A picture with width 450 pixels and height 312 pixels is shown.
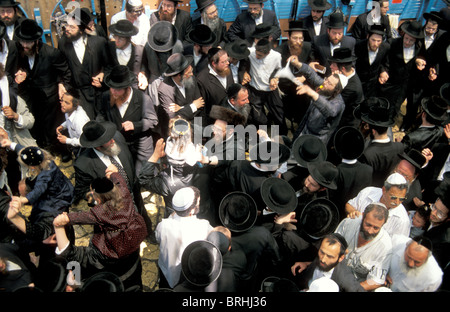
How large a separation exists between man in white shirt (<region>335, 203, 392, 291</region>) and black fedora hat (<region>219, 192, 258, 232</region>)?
1130mm

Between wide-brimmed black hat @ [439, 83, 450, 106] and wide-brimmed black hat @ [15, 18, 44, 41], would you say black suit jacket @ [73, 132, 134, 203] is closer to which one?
wide-brimmed black hat @ [15, 18, 44, 41]

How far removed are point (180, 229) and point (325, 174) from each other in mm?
1805

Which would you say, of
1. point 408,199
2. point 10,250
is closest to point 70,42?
point 10,250

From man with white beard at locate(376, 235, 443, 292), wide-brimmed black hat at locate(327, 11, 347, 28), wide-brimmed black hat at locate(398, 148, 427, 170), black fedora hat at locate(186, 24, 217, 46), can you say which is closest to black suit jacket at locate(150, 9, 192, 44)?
black fedora hat at locate(186, 24, 217, 46)

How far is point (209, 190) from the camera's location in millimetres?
4832

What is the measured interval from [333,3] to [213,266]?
7.73m

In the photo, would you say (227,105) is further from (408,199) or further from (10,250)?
(10,250)

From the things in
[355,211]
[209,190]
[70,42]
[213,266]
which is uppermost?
[70,42]

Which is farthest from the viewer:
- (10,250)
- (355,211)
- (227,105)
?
(227,105)

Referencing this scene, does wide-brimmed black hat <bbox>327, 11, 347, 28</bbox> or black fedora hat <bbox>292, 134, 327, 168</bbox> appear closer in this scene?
black fedora hat <bbox>292, 134, 327, 168</bbox>

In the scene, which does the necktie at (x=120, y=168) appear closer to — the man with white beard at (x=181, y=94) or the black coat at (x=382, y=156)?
the man with white beard at (x=181, y=94)

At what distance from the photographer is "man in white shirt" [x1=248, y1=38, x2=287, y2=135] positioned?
610 cm

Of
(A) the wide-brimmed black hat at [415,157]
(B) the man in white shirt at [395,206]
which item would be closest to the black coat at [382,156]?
(A) the wide-brimmed black hat at [415,157]

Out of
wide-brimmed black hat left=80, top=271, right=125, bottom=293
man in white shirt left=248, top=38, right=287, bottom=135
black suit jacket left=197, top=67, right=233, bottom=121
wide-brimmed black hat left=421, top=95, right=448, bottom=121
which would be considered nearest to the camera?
wide-brimmed black hat left=80, top=271, right=125, bottom=293
